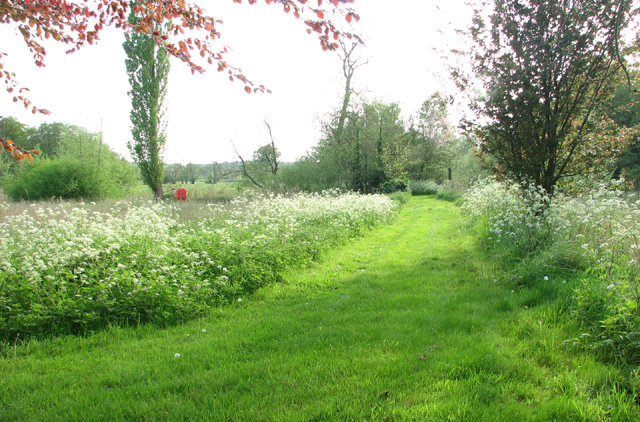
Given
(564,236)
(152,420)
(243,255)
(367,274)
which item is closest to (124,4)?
(243,255)

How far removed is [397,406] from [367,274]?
154 inches

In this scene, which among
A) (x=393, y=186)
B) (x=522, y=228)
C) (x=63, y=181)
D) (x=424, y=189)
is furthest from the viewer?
(x=424, y=189)

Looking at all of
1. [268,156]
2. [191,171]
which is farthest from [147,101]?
[191,171]

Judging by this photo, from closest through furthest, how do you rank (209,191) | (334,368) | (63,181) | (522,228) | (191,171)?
1. (334,368)
2. (522,228)
3. (63,181)
4. (209,191)
5. (191,171)

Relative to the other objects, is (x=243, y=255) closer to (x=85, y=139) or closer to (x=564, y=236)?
(x=564, y=236)

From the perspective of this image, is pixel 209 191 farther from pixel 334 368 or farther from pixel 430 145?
pixel 430 145

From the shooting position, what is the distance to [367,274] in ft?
21.3

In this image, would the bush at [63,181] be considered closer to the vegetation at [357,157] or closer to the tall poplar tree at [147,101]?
the tall poplar tree at [147,101]

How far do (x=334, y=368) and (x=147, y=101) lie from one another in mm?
21695

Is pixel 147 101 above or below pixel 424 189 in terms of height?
above

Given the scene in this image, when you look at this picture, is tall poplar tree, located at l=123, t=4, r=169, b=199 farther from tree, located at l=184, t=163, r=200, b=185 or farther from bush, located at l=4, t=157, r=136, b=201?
tree, located at l=184, t=163, r=200, b=185

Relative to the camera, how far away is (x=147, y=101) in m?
20.3

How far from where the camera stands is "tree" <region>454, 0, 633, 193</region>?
23.5ft

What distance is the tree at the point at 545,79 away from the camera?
7.18 metres
